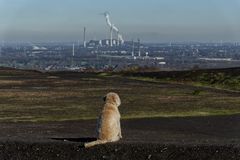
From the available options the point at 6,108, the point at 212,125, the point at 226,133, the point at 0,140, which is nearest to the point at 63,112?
the point at 6,108

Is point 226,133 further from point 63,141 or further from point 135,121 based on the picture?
point 63,141

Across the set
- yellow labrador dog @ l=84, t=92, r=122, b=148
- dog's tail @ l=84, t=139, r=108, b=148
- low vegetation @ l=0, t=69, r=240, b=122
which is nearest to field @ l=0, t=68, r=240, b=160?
low vegetation @ l=0, t=69, r=240, b=122

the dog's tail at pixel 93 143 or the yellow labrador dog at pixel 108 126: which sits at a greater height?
the yellow labrador dog at pixel 108 126

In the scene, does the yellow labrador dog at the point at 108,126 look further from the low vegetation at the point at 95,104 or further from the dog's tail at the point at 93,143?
the low vegetation at the point at 95,104

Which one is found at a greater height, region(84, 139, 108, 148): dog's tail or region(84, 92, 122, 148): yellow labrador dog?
region(84, 92, 122, 148): yellow labrador dog

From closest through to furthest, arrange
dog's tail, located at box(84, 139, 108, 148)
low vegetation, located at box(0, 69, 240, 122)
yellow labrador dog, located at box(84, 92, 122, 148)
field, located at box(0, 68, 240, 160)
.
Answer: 1. field, located at box(0, 68, 240, 160)
2. dog's tail, located at box(84, 139, 108, 148)
3. yellow labrador dog, located at box(84, 92, 122, 148)
4. low vegetation, located at box(0, 69, 240, 122)

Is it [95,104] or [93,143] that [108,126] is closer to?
[93,143]

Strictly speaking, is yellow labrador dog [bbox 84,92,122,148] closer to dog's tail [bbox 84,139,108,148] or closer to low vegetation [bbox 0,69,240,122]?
dog's tail [bbox 84,139,108,148]

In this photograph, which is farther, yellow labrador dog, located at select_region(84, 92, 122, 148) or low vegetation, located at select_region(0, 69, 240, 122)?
low vegetation, located at select_region(0, 69, 240, 122)

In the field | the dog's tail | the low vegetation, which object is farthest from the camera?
the low vegetation

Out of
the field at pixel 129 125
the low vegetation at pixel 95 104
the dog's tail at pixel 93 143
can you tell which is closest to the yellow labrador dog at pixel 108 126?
the dog's tail at pixel 93 143
